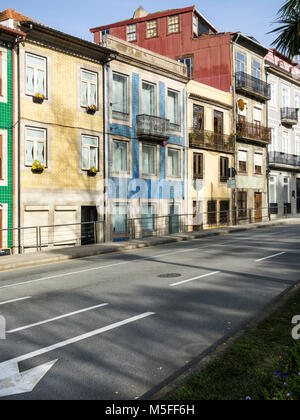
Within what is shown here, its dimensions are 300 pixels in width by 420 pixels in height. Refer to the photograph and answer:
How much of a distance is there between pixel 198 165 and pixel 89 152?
36.7ft

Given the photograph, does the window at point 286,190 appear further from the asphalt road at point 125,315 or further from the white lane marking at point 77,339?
the white lane marking at point 77,339

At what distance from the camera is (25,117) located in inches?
802

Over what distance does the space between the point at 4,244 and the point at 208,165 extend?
18769 mm

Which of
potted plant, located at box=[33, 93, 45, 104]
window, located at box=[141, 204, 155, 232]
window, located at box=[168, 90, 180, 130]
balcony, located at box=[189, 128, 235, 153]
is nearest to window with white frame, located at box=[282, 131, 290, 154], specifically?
balcony, located at box=[189, 128, 235, 153]

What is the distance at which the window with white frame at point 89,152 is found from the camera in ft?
77.8

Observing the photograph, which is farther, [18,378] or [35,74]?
[35,74]

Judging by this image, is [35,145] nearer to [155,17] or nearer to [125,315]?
[125,315]

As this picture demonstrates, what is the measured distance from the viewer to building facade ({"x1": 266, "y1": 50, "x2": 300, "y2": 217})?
142ft

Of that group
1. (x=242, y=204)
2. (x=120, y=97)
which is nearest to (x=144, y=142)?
(x=120, y=97)

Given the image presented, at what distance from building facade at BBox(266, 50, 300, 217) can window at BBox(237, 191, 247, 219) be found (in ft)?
17.3

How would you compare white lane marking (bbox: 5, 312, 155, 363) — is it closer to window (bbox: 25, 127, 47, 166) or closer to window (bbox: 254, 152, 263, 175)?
window (bbox: 25, 127, 47, 166)

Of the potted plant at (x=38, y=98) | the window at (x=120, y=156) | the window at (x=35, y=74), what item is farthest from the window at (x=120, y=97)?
the potted plant at (x=38, y=98)

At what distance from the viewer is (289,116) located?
45.0 meters
